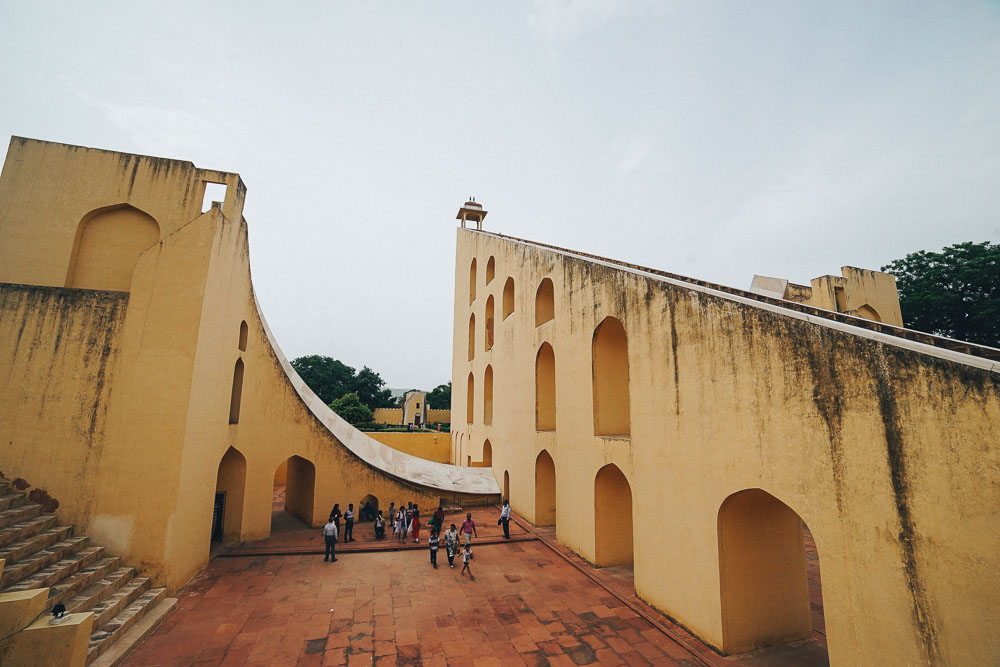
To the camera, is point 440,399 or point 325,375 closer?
point 325,375

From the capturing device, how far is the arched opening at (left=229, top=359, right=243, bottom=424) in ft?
33.2

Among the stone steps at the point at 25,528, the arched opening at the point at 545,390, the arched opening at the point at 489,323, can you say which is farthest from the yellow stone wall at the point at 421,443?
the stone steps at the point at 25,528

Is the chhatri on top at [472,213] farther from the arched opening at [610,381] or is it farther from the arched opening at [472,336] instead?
the arched opening at [610,381]

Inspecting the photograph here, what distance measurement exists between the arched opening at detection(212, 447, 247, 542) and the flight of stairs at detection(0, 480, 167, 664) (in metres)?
3.51

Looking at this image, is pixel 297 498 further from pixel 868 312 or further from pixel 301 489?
pixel 868 312

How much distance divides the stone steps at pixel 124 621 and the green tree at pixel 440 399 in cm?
4569

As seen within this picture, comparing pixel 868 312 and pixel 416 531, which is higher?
pixel 868 312

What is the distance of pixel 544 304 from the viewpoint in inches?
472

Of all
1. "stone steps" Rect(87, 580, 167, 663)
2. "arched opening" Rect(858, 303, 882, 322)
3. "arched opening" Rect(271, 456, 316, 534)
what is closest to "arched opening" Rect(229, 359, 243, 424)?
"arched opening" Rect(271, 456, 316, 534)

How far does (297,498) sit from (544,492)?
7.09m

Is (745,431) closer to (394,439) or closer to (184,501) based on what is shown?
(184,501)

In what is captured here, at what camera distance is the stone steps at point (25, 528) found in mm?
5449

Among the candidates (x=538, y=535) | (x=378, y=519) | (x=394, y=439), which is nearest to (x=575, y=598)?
(x=538, y=535)

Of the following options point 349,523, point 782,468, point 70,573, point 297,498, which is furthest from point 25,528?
point 782,468
